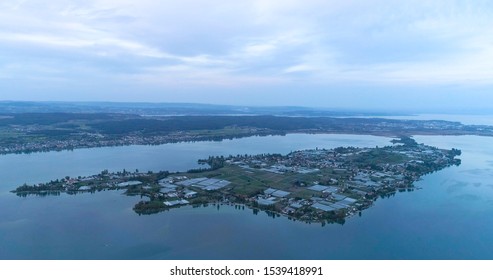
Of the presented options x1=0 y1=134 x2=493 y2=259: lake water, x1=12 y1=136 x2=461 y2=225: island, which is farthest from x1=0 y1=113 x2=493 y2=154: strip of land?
x1=0 y1=134 x2=493 y2=259: lake water

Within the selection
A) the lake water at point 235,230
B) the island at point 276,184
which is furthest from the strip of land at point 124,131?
the lake water at point 235,230

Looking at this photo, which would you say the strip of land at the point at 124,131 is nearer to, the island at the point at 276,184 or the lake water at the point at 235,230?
the island at the point at 276,184

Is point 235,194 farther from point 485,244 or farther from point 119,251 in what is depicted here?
point 485,244

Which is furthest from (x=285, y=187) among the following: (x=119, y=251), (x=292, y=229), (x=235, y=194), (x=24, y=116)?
(x=24, y=116)

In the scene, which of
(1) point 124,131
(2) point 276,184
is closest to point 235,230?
(2) point 276,184

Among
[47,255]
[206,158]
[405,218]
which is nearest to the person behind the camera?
[47,255]

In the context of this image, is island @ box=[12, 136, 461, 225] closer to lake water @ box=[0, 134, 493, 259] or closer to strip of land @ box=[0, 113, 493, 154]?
lake water @ box=[0, 134, 493, 259]
